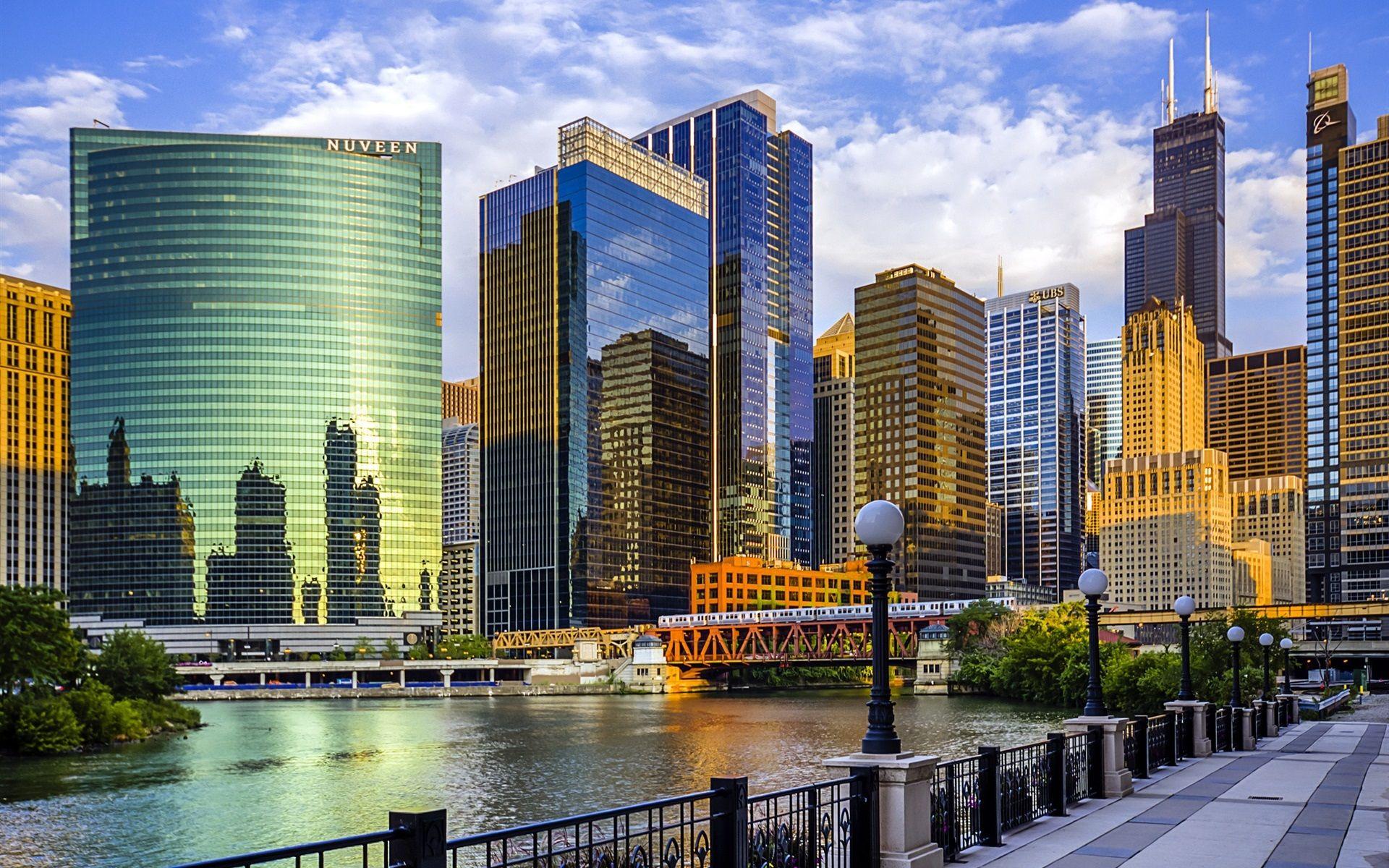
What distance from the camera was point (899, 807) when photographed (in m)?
14.8

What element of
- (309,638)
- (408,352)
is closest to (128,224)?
(408,352)

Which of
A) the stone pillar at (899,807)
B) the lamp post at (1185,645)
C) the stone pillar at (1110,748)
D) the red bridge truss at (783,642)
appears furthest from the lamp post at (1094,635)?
the red bridge truss at (783,642)

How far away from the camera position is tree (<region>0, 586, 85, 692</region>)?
6894 cm

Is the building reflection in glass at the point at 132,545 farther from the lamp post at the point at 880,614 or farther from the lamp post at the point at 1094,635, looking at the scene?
the lamp post at the point at 880,614

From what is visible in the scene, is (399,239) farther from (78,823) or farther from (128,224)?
(78,823)

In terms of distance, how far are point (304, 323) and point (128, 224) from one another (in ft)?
95.8

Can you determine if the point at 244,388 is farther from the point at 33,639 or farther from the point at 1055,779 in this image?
the point at 1055,779

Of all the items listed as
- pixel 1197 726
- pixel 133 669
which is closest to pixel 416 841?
pixel 1197 726

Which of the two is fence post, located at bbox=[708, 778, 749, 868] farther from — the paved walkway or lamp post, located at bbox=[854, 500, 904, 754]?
the paved walkway

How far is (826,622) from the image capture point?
160875mm

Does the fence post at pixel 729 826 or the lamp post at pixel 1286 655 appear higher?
the fence post at pixel 729 826

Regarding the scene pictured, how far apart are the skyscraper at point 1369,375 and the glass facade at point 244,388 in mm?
139792

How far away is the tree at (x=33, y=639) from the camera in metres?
68.9

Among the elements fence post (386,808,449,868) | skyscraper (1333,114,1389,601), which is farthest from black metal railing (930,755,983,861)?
skyscraper (1333,114,1389,601)
